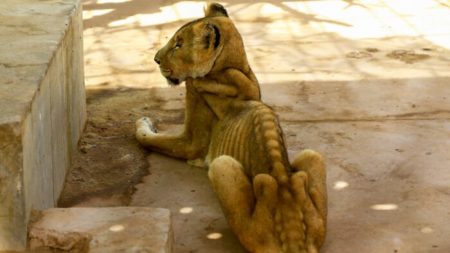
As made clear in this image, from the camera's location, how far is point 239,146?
5207mm

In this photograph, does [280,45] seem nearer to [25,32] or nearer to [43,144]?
[25,32]

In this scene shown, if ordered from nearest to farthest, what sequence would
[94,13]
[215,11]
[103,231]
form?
[103,231], [215,11], [94,13]

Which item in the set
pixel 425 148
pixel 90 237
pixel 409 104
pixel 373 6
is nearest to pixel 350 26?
pixel 373 6

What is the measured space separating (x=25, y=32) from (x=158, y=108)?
1.43 metres

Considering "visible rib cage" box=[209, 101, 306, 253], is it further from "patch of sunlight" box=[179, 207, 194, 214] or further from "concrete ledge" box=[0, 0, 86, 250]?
"concrete ledge" box=[0, 0, 86, 250]

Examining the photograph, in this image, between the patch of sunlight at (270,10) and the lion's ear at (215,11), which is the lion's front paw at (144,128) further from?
the patch of sunlight at (270,10)

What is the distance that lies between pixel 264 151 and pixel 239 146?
1.23 ft

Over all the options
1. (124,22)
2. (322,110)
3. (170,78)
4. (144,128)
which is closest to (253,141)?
(170,78)

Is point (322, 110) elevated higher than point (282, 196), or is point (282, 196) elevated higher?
point (282, 196)

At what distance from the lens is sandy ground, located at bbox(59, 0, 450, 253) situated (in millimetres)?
5125

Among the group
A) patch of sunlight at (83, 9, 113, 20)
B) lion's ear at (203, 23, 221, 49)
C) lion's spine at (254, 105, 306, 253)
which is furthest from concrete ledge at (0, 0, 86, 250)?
patch of sunlight at (83, 9, 113, 20)

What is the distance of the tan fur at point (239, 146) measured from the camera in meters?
4.54

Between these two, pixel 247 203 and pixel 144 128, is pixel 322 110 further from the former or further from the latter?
pixel 247 203

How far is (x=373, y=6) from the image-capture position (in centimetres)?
981
